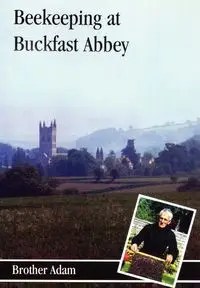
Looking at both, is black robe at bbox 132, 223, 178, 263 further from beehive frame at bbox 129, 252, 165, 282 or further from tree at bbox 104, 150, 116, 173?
tree at bbox 104, 150, 116, 173

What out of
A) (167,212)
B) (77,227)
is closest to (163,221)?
(167,212)

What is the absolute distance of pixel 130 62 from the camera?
6.79 meters

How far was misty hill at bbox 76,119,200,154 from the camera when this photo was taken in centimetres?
684

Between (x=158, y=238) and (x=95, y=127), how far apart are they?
0.84 meters

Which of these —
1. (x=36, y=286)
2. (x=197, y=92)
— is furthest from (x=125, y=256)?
(x=197, y=92)

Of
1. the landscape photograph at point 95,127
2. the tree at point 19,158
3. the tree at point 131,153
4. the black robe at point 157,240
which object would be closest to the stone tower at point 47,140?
the landscape photograph at point 95,127

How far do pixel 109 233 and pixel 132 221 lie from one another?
17cm

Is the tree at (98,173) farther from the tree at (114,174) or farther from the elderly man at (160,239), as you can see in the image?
the elderly man at (160,239)

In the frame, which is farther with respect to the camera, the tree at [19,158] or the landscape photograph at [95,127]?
the tree at [19,158]

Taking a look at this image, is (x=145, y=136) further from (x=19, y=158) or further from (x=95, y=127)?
(x=19, y=158)

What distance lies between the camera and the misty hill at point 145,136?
22.5 ft

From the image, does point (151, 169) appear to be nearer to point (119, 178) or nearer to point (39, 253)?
point (119, 178)

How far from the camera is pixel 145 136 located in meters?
6.88

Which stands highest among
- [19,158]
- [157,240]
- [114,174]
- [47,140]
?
[47,140]
